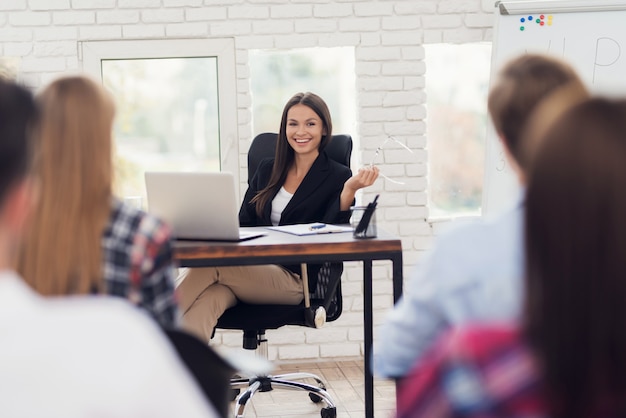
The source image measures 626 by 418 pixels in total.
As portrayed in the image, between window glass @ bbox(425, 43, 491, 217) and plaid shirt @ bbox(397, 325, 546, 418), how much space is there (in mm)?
3353

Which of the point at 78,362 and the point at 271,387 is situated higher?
the point at 78,362

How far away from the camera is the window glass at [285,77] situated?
13.1 ft

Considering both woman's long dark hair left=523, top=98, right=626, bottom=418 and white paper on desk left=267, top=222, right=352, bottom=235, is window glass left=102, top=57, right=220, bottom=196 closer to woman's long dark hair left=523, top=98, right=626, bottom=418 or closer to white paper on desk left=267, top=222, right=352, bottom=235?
white paper on desk left=267, top=222, right=352, bottom=235

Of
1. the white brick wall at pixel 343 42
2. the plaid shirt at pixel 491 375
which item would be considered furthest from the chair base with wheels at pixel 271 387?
the plaid shirt at pixel 491 375

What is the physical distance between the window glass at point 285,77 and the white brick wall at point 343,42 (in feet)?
0.30

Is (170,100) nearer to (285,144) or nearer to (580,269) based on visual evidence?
(285,144)

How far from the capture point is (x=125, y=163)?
399 cm

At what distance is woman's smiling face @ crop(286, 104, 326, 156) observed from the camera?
333 cm

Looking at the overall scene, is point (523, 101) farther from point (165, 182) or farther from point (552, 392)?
point (165, 182)

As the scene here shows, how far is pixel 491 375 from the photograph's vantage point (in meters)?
0.77

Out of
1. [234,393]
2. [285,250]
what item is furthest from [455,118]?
[285,250]

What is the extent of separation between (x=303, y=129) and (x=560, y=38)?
1220mm

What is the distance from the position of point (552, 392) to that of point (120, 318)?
38cm

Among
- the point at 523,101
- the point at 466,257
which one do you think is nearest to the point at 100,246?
the point at 466,257
